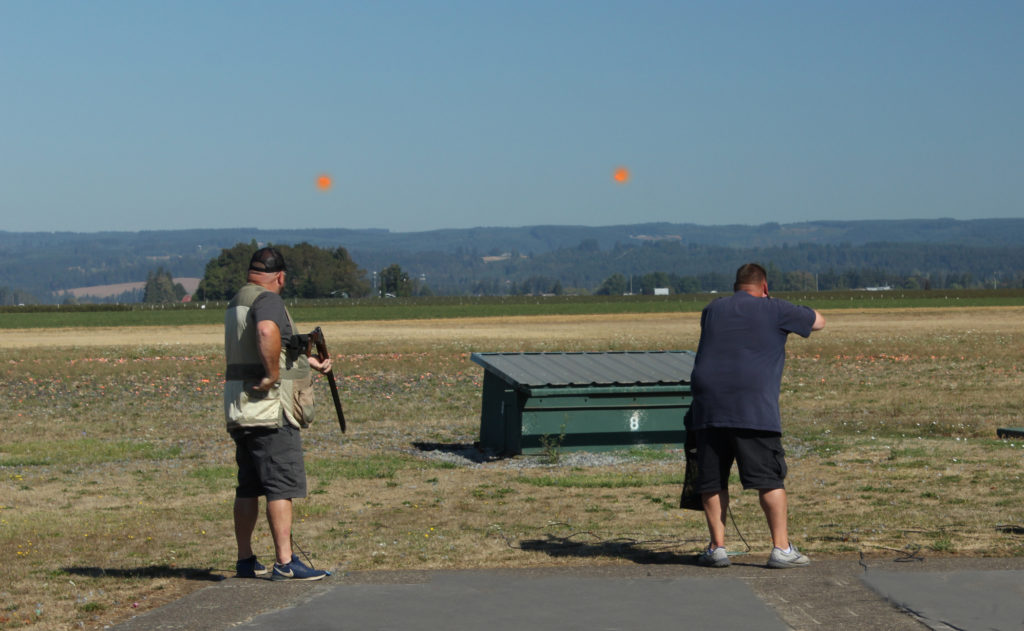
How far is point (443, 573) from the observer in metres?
7.61

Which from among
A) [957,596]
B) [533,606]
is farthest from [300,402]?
[957,596]

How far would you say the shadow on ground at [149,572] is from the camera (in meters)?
7.95

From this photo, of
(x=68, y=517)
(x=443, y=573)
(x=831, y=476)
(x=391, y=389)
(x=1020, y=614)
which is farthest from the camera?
(x=391, y=389)

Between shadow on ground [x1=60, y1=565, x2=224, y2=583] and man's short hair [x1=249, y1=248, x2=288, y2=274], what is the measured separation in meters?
1.93

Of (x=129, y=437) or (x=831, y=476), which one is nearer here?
(x=831, y=476)

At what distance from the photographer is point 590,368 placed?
51.2 ft

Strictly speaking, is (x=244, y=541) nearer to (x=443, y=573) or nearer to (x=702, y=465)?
(x=443, y=573)

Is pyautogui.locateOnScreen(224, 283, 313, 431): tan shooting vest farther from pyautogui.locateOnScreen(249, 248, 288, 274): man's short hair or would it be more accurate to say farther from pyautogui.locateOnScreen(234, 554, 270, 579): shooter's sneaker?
pyautogui.locateOnScreen(234, 554, 270, 579): shooter's sneaker

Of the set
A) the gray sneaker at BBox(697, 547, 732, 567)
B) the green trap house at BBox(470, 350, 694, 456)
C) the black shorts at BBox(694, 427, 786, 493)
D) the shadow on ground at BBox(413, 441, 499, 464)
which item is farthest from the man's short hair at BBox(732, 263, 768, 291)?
the shadow on ground at BBox(413, 441, 499, 464)

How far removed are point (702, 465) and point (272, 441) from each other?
2635 mm

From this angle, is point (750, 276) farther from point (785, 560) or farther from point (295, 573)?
point (295, 573)

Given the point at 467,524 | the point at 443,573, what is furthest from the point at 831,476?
the point at 443,573

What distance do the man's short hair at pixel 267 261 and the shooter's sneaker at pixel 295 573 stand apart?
1.77 metres

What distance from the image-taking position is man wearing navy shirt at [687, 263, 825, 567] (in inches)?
303
